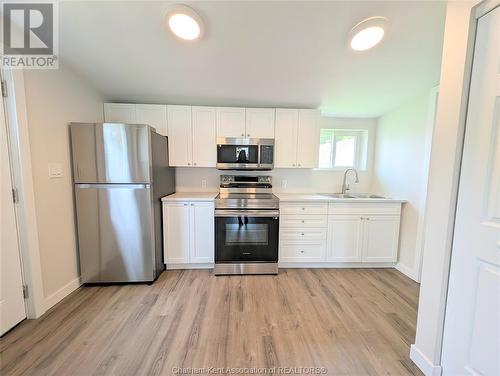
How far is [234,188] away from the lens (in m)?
3.07

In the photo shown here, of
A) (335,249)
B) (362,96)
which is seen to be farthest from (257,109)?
(335,249)

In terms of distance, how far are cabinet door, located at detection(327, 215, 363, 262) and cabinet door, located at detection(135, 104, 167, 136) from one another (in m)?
2.60

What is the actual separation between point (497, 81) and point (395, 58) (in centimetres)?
127

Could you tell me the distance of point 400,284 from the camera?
2.53 meters

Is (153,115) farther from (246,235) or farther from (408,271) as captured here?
(408,271)

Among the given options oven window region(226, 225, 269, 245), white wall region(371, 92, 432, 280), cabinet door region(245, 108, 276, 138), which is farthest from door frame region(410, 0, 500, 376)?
cabinet door region(245, 108, 276, 138)

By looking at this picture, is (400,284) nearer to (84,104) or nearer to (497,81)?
(497,81)

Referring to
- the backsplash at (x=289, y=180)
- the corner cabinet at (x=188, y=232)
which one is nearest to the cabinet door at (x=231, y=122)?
the backsplash at (x=289, y=180)

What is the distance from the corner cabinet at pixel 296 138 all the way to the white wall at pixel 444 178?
174cm

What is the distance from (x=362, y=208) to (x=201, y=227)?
2.13 meters

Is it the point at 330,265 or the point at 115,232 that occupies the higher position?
the point at 115,232

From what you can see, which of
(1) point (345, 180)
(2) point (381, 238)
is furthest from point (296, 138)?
(2) point (381, 238)

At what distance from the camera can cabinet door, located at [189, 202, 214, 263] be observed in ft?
8.82

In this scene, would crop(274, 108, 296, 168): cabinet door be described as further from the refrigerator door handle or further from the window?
the refrigerator door handle
